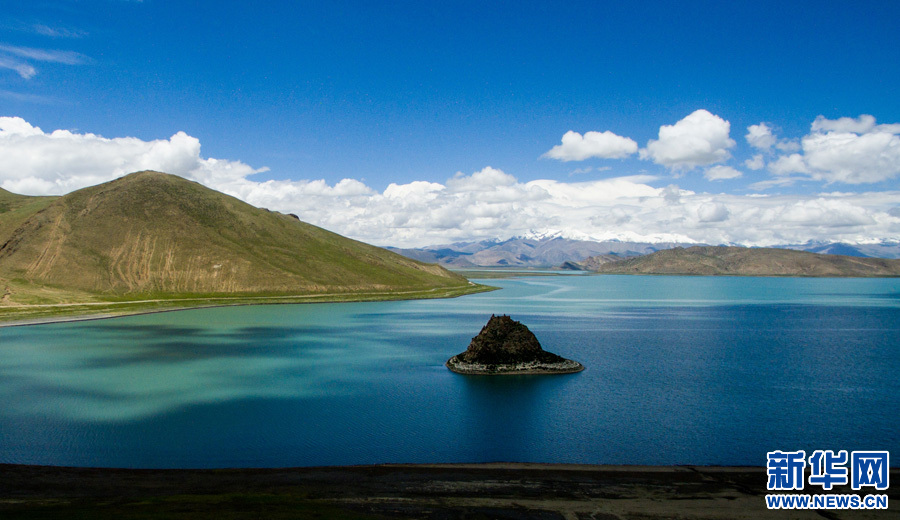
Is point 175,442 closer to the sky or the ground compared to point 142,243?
closer to the ground

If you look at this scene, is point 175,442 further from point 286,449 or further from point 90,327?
point 90,327

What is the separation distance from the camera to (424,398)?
48.6 m

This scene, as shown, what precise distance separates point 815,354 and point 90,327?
12409 centimetres

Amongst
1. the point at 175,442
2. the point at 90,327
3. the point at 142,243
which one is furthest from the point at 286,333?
the point at 142,243

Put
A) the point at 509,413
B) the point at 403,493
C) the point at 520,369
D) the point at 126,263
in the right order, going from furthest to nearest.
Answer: the point at 126,263
the point at 520,369
the point at 509,413
the point at 403,493

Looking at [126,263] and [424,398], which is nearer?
[424,398]

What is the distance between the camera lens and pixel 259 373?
60.2 meters

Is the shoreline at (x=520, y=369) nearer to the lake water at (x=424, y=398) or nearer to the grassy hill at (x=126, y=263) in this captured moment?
the lake water at (x=424, y=398)

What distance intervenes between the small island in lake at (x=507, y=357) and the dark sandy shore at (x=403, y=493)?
27.9 meters

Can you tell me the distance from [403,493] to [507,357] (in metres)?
34.6

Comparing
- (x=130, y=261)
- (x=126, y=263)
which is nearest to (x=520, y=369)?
(x=126, y=263)

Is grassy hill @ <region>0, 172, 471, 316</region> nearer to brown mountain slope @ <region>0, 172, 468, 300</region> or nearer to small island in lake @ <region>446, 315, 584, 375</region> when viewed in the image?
Result: brown mountain slope @ <region>0, 172, 468, 300</region>

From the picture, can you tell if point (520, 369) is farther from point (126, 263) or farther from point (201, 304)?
point (126, 263)

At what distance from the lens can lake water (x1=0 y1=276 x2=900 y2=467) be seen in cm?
3556
